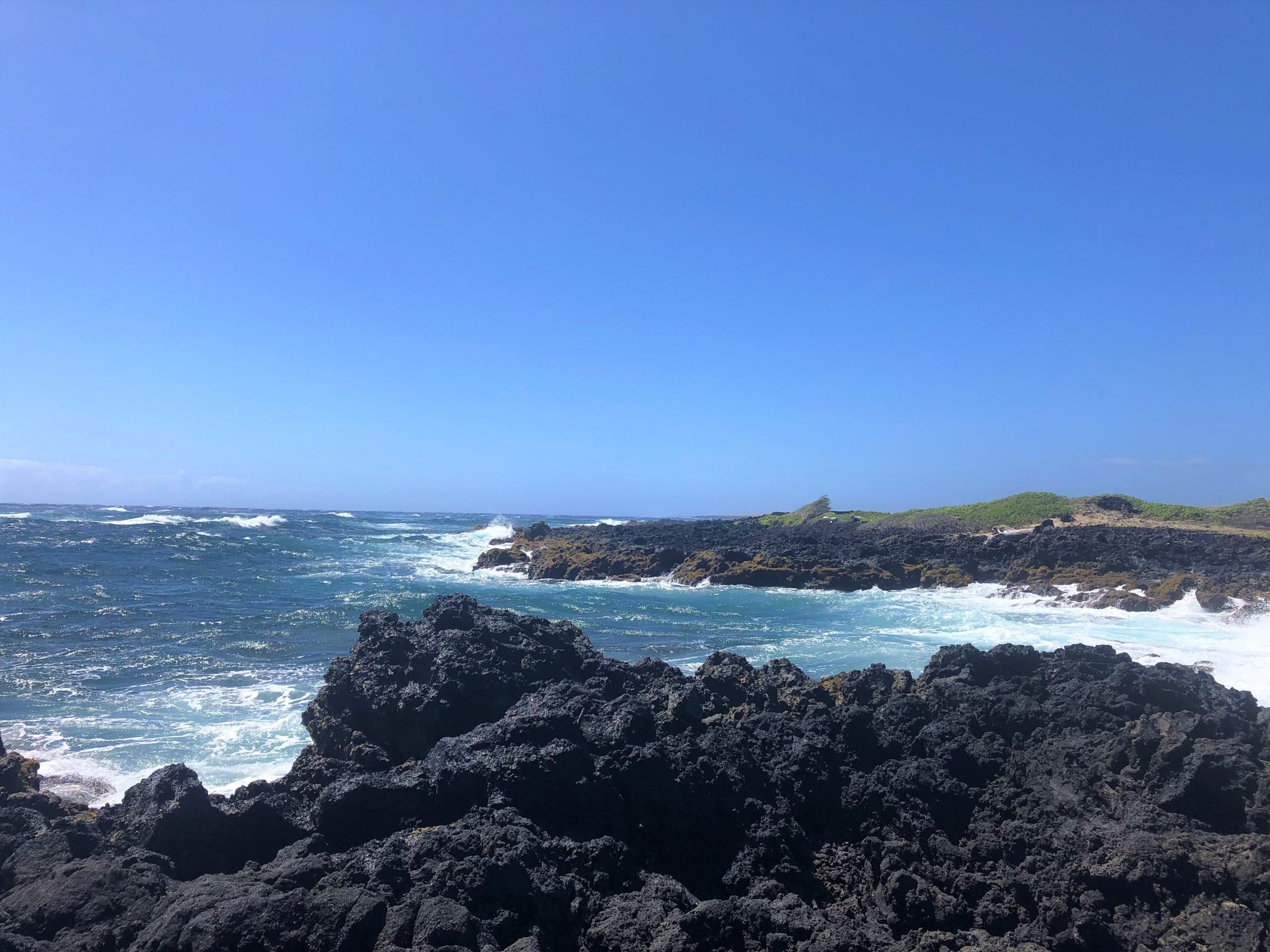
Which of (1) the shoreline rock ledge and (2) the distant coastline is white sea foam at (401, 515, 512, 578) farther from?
(1) the shoreline rock ledge

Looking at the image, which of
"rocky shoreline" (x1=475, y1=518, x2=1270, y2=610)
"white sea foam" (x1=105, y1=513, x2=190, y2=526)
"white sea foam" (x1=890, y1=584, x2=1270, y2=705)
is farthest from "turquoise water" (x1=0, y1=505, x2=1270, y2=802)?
"white sea foam" (x1=105, y1=513, x2=190, y2=526)

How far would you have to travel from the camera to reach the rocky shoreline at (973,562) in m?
22.4

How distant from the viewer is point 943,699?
8.12m

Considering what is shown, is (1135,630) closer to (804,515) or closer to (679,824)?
(679,824)

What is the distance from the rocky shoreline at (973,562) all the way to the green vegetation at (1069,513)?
141 inches

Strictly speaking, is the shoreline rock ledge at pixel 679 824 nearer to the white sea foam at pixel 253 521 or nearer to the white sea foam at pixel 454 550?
the white sea foam at pixel 454 550

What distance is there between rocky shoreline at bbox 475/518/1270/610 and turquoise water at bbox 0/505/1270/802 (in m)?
1.34

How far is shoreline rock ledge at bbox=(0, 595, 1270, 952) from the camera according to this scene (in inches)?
179

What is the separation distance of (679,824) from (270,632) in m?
14.0

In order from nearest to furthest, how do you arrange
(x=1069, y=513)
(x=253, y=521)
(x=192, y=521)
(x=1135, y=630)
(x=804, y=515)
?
(x=1135, y=630)
(x=1069, y=513)
(x=804, y=515)
(x=192, y=521)
(x=253, y=521)

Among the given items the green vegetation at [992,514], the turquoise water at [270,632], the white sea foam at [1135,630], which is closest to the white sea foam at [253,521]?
the turquoise water at [270,632]

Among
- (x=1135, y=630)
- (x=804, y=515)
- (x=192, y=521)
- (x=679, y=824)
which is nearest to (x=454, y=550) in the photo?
(x=804, y=515)

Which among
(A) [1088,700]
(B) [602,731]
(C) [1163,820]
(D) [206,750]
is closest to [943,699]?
(A) [1088,700]

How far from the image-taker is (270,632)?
16609mm
